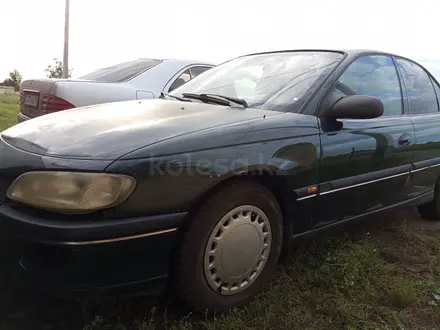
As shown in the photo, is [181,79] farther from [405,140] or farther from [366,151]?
[366,151]

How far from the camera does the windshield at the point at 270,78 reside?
260cm

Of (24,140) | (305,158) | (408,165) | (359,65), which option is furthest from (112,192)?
(408,165)

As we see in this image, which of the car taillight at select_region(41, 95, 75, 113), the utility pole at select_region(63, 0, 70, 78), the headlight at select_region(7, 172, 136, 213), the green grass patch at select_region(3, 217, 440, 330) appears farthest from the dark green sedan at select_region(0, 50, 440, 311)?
the utility pole at select_region(63, 0, 70, 78)

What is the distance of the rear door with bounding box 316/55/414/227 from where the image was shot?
2.51 metres

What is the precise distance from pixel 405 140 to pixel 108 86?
10.2 ft

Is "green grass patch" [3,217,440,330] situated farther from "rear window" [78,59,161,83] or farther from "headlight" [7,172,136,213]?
"rear window" [78,59,161,83]

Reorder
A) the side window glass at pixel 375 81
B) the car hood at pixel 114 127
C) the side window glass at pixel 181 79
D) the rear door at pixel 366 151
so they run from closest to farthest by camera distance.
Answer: the car hood at pixel 114 127 → the rear door at pixel 366 151 → the side window glass at pixel 375 81 → the side window glass at pixel 181 79

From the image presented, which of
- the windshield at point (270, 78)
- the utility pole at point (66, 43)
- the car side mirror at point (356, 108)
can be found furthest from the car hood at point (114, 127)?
the utility pole at point (66, 43)

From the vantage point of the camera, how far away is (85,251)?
1644 millimetres

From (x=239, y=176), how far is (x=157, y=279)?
0.62m

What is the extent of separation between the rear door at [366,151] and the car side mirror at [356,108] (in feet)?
0.30

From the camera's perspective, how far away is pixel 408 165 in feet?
10.3

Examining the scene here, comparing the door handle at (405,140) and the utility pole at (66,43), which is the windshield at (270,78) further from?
the utility pole at (66,43)

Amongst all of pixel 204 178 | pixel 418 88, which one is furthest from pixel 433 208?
pixel 204 178
